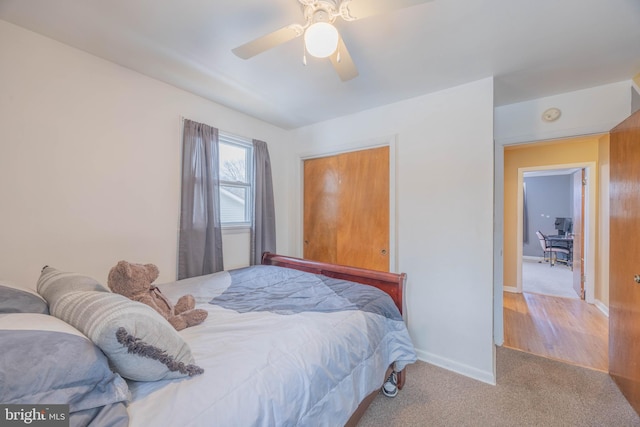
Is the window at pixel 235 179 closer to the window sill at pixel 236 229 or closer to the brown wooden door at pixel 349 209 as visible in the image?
the window sill at pixel 236 229

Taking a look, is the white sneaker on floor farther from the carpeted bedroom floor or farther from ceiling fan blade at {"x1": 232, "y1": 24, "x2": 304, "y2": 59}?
ceiling fan blade at {"x1": 232, "y1": 24, "x2": 304, "y2": 59}

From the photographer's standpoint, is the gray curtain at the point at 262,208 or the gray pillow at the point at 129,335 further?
the gray curtain at the point at 262,208

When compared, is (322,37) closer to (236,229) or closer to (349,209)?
(349,209)

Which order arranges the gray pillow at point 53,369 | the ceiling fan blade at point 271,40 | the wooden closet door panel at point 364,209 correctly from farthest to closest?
the wooden closet door panel at point 364,209, the ceiling fan blade at point 271,40, the gray pillow at point 53,369

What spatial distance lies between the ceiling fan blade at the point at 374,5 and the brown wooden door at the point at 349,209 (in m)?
1.61

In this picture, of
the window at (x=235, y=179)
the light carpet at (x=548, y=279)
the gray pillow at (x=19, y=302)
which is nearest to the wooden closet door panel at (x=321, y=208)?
the window at (x=235, y=179)

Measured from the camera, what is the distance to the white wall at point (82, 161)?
1.64m

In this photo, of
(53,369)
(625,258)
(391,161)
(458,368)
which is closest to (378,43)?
(391,161)

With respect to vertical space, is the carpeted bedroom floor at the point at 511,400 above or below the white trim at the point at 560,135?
below

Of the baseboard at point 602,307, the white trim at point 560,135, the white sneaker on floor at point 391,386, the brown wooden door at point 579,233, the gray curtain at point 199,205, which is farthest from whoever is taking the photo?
the brown wooden door at point 579,233

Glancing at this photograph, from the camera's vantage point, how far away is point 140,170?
2152 mm

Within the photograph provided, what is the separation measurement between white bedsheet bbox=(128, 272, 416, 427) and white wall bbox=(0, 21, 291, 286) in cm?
81

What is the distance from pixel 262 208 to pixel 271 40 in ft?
6.40

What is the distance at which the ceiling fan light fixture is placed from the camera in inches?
47.8
